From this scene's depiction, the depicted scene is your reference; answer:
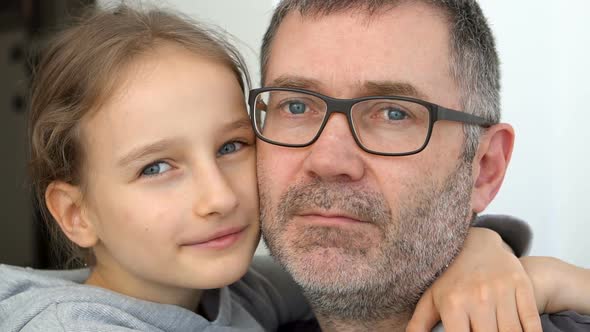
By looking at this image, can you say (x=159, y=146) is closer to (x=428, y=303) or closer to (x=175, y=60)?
(x=175, y=60)

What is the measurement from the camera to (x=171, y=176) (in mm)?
1415

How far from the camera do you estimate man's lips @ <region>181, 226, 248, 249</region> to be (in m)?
1.43

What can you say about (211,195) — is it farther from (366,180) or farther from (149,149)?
(366,180)

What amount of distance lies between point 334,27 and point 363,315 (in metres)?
0.67

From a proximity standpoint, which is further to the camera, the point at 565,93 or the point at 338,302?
the point at 565,93

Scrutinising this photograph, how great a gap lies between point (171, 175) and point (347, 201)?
1.25 ft

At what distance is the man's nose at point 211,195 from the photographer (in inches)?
54.7

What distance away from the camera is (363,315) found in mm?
1535

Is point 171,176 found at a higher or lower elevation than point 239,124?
lower

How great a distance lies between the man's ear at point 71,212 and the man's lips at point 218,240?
11.3 inches

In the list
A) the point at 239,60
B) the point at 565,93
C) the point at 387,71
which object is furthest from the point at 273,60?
the point at 565,93

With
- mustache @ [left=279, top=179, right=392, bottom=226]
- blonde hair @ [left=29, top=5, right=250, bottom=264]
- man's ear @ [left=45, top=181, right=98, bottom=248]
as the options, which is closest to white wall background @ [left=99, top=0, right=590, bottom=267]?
blonde hair @ [left=29, top=5, right=250, bottom=264]

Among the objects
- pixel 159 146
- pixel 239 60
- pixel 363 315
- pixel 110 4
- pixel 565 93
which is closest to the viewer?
pixel 159 146

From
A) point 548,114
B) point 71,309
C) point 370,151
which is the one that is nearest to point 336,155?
point 370,151
